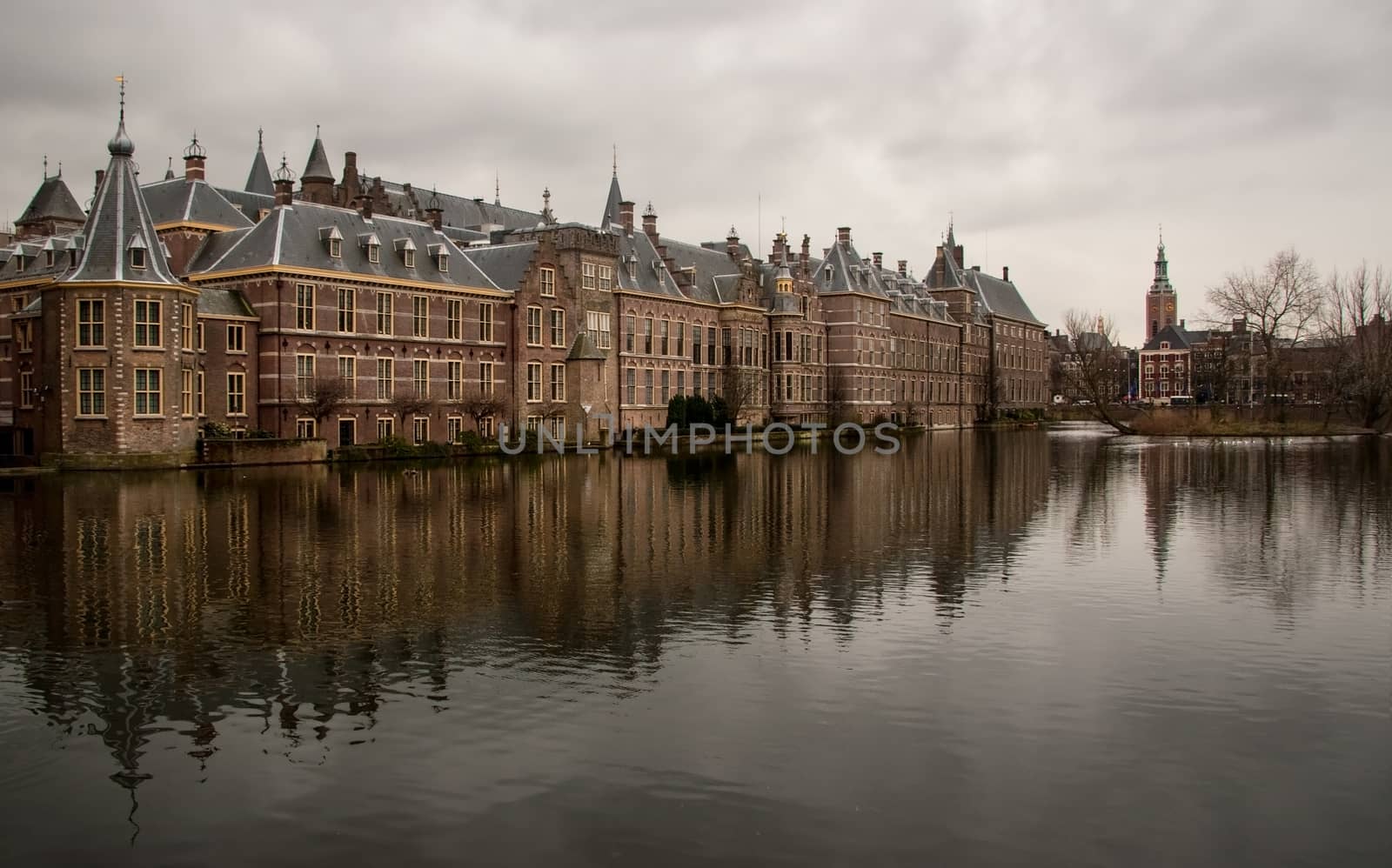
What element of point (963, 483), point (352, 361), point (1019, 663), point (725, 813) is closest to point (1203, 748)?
point (1019, 663)

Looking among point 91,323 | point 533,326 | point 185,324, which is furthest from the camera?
point 533,326

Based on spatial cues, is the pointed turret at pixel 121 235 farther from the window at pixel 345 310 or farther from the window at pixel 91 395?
the window at pixel 345 310

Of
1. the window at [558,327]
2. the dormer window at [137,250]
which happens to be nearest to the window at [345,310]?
the dormer window at [137,250]

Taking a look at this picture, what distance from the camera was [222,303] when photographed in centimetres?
5056

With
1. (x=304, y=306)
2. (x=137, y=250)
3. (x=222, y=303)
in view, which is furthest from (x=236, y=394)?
(x=137, y=250)

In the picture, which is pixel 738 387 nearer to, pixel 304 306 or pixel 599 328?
pixel 599 328

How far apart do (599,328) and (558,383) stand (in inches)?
231

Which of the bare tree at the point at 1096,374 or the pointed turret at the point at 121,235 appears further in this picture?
the bare tree at the point at 1096,374

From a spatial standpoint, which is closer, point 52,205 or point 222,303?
point 222,303

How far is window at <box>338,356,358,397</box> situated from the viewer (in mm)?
53500

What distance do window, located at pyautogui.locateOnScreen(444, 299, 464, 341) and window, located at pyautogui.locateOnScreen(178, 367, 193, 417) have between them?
15.2 m

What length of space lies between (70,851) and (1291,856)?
8.61 m

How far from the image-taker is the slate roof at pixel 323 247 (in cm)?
5206

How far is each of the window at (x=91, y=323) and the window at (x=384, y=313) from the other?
13424 millimetres
